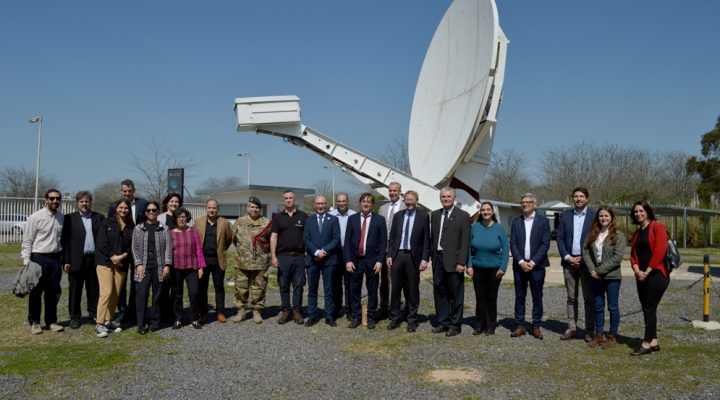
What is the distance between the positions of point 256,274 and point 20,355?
297 centimetres

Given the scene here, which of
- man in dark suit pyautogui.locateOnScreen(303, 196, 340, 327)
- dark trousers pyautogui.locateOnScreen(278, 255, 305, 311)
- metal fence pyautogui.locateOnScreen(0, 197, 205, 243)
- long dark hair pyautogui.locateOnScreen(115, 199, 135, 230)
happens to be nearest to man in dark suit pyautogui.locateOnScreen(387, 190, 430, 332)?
man in dark suit pyautogui.locateOnScreen(303, 196, 340, 327)

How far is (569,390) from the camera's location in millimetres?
4879

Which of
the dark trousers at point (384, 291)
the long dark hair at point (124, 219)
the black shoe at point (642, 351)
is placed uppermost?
the long dark hair at point (124, 219)

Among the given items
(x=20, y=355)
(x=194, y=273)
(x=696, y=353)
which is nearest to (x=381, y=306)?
(x=194, y=273)

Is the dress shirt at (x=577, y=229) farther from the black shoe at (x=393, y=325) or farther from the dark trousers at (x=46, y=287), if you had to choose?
the dark trousers at (x=46, y=287)

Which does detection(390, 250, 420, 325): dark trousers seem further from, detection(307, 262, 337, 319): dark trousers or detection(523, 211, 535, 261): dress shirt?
detection(523, 211, 535, 261): dress shirt

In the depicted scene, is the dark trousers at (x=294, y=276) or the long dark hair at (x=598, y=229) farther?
the dark trousers at (x=294, y=276)

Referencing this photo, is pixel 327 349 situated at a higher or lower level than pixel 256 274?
lower

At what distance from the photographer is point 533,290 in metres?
7.07

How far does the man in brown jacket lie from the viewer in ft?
25.9

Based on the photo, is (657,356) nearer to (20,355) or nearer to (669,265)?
(669,265)

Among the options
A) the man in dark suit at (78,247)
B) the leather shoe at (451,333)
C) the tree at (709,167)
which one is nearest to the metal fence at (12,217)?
the man in dark suit at (78,247)

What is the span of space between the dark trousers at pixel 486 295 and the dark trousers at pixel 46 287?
5290mm

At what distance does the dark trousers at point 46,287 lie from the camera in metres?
7.14
